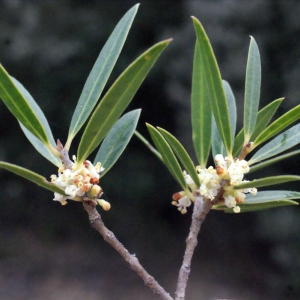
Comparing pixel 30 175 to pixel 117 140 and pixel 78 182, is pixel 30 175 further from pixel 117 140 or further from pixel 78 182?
pixel 117 140

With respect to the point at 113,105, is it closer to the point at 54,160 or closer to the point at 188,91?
the point at 54,160

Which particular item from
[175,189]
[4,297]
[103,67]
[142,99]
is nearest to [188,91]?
[142,99]

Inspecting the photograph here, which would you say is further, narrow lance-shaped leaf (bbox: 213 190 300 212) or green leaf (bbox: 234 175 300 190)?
narrow lance-shaped leaf (bbox: 213 190 300 212)

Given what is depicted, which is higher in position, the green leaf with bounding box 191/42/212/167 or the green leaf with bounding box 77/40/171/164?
the green leaf with bounding box 191/42/212/167

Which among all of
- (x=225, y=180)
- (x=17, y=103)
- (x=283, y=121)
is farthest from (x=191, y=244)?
(x=17, y=103)

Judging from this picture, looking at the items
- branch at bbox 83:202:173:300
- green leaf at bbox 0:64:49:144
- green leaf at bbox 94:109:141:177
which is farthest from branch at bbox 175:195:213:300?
green leaf at bbox 0:64:49:144

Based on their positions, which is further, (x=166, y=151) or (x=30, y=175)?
(x=166, y=151)

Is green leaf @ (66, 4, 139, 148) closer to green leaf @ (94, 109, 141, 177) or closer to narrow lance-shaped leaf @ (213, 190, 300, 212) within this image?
green leaf @ (94, 109, 141, 177)
